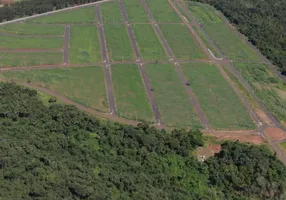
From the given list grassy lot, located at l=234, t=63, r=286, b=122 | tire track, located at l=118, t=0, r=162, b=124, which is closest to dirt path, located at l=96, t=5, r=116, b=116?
tire track, located at l=118, t=0, r=162, b=124

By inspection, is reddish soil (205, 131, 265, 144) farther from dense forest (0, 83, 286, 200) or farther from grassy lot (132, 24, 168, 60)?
grassy lot (132, 24, 168, 60)

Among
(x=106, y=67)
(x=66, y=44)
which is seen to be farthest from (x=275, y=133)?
(x=66, y=44)

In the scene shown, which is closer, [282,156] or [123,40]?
[282,156]

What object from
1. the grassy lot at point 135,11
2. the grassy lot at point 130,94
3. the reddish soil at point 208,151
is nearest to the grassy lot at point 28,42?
the grassy lot at point 130,94

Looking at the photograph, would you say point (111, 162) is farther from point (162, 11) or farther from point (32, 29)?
point (162, 11)

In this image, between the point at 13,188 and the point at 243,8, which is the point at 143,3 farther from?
the point at 13,188

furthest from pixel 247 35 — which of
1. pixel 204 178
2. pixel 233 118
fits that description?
pixel 204 178

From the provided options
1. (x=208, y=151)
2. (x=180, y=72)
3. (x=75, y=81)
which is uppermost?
(x=75, y=81)
